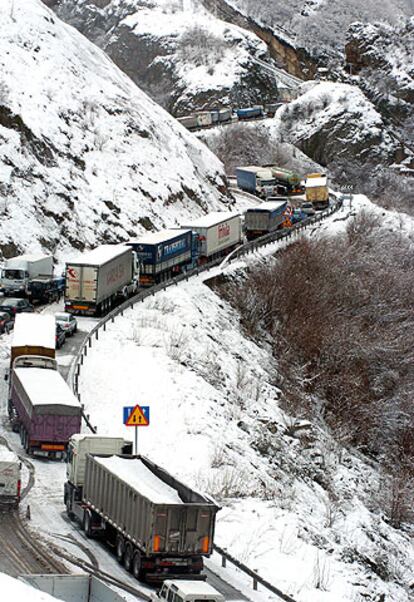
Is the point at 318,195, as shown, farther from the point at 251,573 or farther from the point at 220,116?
the point at 251,573

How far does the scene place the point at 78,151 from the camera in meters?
86.7

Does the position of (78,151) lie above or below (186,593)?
→ above

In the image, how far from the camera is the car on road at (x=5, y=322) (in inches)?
2154

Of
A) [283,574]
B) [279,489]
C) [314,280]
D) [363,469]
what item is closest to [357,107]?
[314,280]

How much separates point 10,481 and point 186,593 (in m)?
9.73

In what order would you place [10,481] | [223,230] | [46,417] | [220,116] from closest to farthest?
[10,481] → [46,417] → [223,230] → [220,116]

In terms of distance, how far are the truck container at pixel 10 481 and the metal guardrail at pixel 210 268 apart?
5.98m

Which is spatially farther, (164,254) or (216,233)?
(216,233)

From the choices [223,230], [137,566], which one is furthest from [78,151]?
[137,566]

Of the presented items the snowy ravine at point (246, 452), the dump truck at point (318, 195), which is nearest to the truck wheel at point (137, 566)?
the snowy ravine at point (246, 452)

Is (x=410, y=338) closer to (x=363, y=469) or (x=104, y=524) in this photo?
(x=363, y=469)

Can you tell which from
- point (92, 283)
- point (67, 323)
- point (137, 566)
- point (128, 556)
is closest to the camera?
point (137, 566)

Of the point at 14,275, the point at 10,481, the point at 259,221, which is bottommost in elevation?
the point at 10,481

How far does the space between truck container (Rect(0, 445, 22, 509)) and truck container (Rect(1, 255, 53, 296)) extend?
32.0 metres
